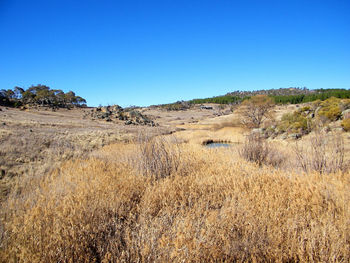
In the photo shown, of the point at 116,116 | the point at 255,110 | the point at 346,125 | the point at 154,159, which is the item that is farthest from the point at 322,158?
the point at 116,116

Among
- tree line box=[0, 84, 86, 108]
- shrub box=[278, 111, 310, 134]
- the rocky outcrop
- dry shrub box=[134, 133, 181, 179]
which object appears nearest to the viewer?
dry shrub box=[134, 133, 181, 179]

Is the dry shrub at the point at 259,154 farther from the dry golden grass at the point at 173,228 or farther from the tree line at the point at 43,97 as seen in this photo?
the tree line at the point at 43,97

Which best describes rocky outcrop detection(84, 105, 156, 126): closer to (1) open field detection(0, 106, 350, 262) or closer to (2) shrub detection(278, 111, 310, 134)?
(2) shrub detection(278, 111, 310, 134)

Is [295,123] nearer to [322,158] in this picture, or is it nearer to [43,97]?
[322,158]

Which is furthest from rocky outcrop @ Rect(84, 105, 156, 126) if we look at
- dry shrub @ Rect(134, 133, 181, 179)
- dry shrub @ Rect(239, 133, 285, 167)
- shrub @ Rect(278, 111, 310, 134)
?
dry shrub @ Rect(134, 133, 181, 179)

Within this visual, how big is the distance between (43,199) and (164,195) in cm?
203

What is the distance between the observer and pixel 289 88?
475 feet

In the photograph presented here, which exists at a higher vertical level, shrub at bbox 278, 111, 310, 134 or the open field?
shrub at bbox 278, 111, 310, 134

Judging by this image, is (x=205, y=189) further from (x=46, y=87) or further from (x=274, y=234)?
(x=46, y=87)

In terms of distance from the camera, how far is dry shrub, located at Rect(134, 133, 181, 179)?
16.4 feet

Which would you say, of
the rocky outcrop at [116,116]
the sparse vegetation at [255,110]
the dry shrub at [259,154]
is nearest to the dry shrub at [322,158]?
the dry shrub at [259,154]

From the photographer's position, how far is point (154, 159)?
510 centimetres

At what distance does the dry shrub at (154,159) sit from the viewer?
197 inches

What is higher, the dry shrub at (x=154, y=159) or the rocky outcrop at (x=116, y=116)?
the rocky outcrop at (x=116, y=116)
